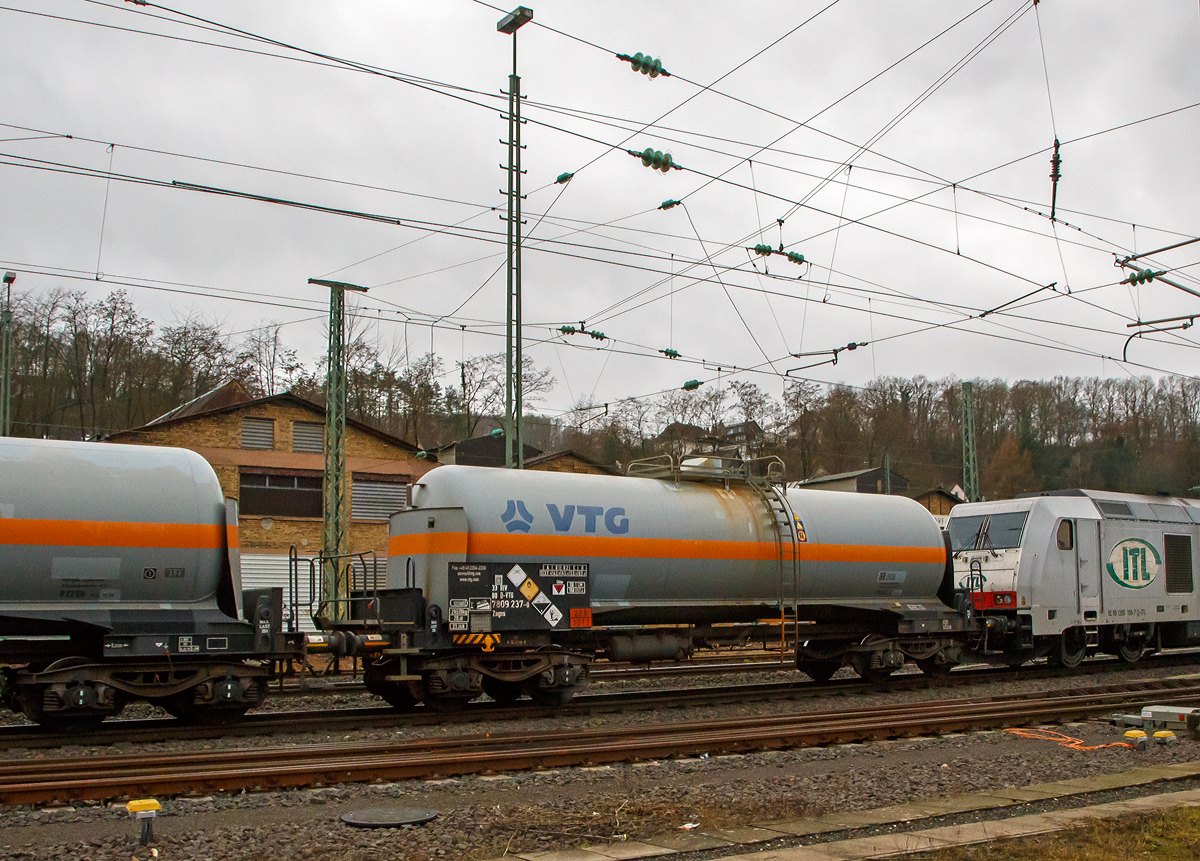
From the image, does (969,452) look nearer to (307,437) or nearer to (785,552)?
(785,552)

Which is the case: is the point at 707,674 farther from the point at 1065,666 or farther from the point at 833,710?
the point at 1065,666

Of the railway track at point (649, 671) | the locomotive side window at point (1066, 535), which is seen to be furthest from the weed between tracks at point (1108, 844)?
the locomotive side window at point (1066, 535)

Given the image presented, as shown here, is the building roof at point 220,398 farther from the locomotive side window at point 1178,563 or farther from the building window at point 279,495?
the locomotive side window at point 1178,563

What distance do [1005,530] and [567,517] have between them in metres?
10.6

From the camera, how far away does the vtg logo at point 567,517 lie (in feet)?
45.8

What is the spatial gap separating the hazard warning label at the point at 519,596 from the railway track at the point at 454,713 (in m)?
1.25

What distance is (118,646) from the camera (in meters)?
11.7

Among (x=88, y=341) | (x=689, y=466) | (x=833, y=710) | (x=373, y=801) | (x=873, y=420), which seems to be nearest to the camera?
(x=373, y=801)

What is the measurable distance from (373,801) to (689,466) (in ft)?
29.9

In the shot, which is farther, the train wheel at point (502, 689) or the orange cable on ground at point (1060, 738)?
the train wheel at point (502, 689)

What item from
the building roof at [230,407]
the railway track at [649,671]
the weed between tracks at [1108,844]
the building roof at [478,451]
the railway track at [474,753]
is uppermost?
the building roof at [230,407]

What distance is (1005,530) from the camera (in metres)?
20.1

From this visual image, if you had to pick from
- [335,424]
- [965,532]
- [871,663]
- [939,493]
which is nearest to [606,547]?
[871,663]

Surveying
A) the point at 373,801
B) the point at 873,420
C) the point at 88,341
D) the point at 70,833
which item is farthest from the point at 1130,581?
the point at 88,341
